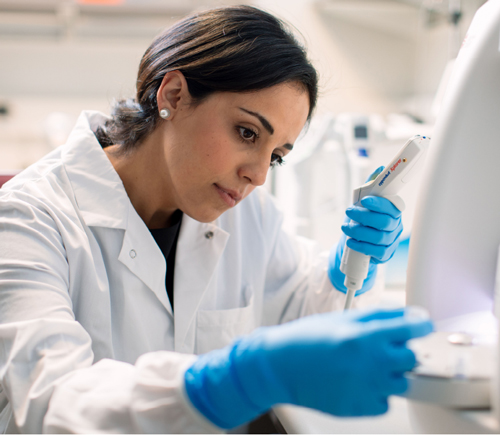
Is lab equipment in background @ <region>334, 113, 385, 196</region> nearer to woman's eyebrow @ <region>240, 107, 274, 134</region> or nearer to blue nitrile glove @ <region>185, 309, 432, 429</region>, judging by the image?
woman's eyebrow @ <region>240, 107, 274, 134</region>

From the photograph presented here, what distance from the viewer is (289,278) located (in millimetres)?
1256

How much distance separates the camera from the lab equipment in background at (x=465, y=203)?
2.11 feet

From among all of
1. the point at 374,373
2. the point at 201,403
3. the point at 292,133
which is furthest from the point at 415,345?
the point at 292,133

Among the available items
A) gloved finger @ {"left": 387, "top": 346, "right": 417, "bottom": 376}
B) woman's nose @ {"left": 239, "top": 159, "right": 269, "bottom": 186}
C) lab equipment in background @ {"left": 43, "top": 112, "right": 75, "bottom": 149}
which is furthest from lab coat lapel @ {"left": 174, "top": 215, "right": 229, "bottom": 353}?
lab equipment in background @ {"left": 43, "top": 112, "right": 75, "bottom": 149}

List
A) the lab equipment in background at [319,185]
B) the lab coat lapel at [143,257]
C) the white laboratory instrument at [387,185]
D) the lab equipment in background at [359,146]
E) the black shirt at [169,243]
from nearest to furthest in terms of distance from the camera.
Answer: the white laboratory instrument at [387,185], the lab coat lapel at [143,257], the black shirt at [169,243], the lab equipment in background at [359,146], the lab equipment in background at [319,185]

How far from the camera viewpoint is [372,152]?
203 cm

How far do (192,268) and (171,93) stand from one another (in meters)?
0.39

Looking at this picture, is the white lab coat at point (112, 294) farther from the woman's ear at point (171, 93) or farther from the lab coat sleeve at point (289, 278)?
the woman's ear at point (171, 93)

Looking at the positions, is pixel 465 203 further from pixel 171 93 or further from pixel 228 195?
pixel 171 93

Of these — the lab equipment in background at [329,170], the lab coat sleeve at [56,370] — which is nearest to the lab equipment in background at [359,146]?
the lab equipment in background at [329,170]

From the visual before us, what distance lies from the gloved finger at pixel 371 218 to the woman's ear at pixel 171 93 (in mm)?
421

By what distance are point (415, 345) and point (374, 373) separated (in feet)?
0.32

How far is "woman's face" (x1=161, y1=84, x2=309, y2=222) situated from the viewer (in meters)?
0.89

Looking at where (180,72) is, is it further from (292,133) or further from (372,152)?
(372,152)
